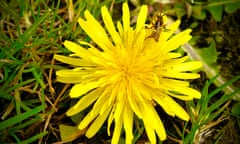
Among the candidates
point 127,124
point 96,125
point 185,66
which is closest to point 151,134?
point 127,124

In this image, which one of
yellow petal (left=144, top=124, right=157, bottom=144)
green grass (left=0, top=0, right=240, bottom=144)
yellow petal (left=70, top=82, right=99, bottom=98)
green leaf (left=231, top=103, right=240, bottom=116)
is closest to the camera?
yellow petal (left=70, top=82, right=99, bottom=98)

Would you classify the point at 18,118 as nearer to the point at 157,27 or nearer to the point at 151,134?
the point at 151,134

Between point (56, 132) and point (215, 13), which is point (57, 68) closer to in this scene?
point (56, 132)

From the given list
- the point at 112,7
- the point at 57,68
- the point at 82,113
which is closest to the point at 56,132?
the point at 82,113

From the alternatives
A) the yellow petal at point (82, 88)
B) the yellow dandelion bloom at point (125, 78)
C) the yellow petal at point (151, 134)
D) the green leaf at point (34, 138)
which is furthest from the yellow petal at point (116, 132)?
the green leaf at point (34, 138)

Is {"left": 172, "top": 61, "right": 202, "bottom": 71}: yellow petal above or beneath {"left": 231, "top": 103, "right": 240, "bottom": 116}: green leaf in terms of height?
above

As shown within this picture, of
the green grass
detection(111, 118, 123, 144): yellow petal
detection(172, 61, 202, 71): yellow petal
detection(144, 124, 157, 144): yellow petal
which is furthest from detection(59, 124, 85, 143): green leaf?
detection(172, 61, 202, 71): yellow petal

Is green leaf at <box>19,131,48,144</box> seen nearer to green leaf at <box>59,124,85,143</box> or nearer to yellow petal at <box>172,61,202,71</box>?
green leaf at <box>59,124,85,143</box>

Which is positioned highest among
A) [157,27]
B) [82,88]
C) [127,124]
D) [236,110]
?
[157,27]
